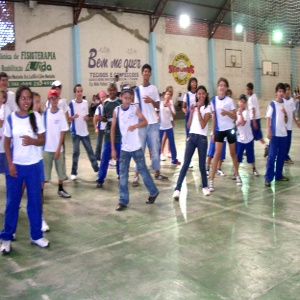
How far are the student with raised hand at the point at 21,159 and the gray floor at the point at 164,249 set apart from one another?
39 cm

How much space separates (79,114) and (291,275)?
477cm

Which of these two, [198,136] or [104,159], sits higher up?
[198,136]

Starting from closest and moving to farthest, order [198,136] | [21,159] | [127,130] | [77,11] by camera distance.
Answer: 1. [21,159]
2. [127,130]
3. [198,136]
4. [77,11]

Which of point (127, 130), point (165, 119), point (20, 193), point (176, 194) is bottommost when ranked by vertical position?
point (176, 194)

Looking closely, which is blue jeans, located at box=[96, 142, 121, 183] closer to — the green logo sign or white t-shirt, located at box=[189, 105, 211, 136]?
white t-shirt, located at box=[189, 105, 211, 136]

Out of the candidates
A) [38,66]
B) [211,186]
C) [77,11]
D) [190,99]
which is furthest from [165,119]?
[77,11]

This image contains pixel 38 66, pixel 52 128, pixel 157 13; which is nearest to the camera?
pixel 52 128

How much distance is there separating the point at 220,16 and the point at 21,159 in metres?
22.5

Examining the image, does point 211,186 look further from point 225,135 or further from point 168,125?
point 168,125

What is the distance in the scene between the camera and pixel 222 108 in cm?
595

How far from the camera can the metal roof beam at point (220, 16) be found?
75.8 ft

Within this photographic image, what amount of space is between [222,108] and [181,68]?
1797 centimetres

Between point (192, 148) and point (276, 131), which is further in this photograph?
point (276, 131)

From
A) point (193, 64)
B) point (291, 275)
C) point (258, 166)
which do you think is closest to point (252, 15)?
point (193, 64)
